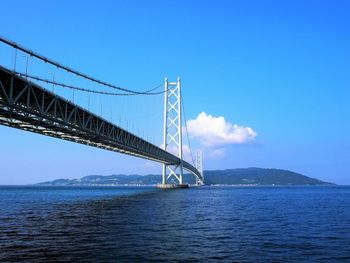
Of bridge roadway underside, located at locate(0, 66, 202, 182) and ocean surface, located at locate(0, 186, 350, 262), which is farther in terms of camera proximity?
bridge roadway underside, located at locate(0, 66, 202, 182)

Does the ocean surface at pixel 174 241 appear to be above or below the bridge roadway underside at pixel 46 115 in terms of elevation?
below

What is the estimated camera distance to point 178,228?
27.1m

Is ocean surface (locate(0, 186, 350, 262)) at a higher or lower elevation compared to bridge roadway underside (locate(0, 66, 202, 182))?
lower

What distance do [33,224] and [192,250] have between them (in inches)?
547

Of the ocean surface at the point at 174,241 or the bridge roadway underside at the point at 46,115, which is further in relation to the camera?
the bridge roadway underside at the point at 46,115

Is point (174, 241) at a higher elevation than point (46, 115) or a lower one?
lower

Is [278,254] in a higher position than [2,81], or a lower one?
lower

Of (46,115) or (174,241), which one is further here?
(46,115)

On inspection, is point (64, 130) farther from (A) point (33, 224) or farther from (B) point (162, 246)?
(B) point (162, 246)

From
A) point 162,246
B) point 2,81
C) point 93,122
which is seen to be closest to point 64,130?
point 93,122

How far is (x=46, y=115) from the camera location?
118 feet

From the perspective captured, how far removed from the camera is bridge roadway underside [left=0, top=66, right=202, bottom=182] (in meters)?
30.3

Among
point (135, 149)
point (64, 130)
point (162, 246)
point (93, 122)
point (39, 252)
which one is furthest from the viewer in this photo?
point (135, 149)

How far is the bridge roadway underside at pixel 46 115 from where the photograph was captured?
30.3m
